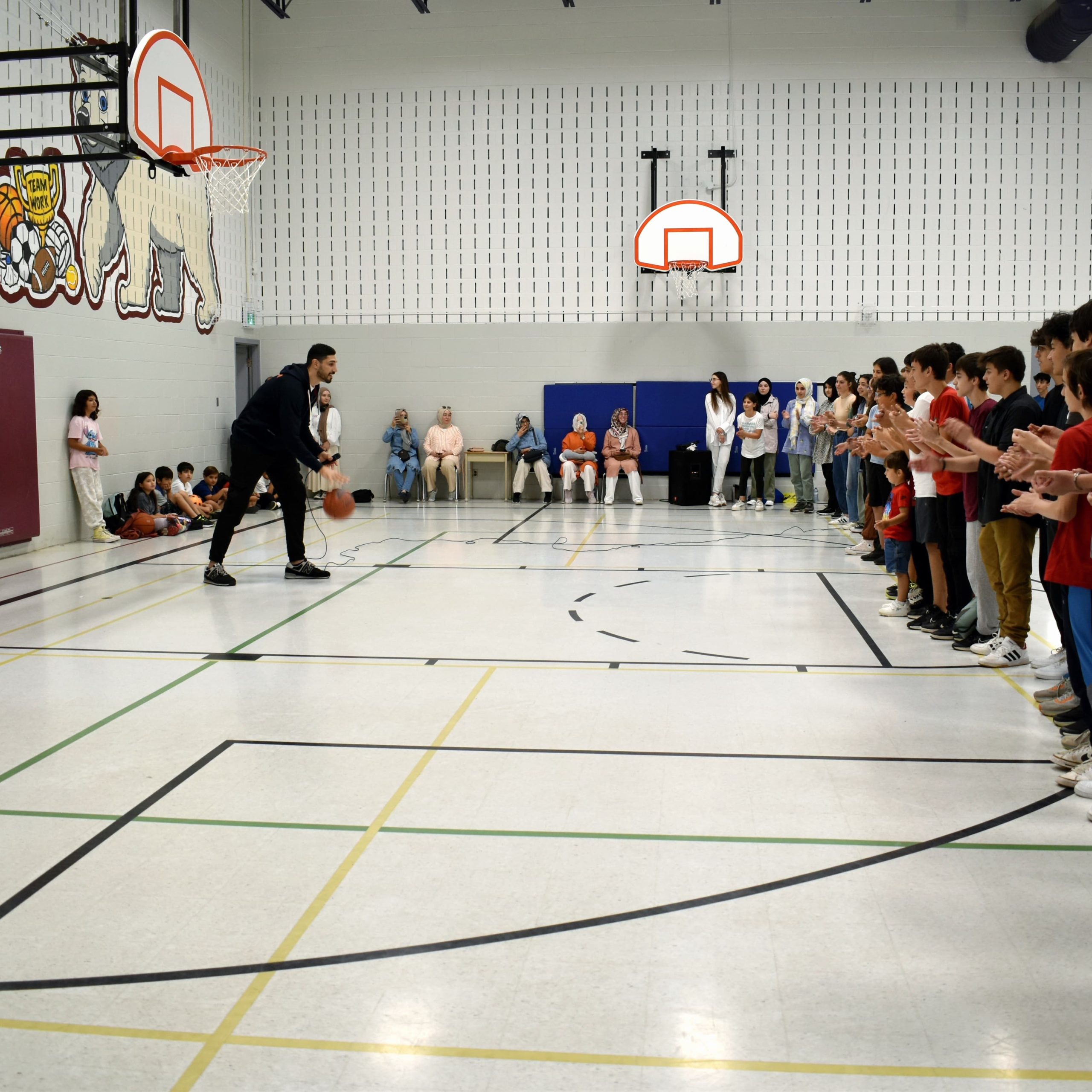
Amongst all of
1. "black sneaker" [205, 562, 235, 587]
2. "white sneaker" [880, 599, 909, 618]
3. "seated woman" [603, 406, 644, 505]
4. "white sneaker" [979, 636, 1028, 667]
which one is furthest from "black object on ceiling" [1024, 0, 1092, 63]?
"black sneaker" [205, 562, 235, 587]

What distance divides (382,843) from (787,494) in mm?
12396

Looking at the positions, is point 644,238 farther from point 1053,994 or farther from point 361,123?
point 1053,994

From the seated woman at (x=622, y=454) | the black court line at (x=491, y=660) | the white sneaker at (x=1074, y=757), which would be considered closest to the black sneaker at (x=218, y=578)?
the black court line at (x=491, y=660)

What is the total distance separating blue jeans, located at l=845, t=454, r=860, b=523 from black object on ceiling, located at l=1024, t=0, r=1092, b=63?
602 cm

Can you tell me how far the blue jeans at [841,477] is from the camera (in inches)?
481

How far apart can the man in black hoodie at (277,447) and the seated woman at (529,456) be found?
697cm

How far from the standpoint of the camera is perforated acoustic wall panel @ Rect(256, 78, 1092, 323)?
49.9ft

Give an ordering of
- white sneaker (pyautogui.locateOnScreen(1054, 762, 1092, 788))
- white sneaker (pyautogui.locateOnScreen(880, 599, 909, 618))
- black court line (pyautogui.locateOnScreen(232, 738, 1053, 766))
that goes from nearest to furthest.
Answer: white sneaker (pyautogui.locateOnScreen(1054, 762, 1092, 788)) → black court line (pyautogui.locateOnScreen(232, 738, 1053, 766)) → white sneaker (pyautogui.locateOnScreen(880, 599, 909, 618))

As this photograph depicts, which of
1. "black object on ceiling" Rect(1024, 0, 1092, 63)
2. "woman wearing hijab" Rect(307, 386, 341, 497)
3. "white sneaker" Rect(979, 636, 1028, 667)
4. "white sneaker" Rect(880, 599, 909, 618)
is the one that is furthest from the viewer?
"woman wearing hijab" Rect(307, 386, 341, 497)

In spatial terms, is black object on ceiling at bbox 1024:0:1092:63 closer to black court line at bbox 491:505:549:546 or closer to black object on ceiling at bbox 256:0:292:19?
black court line at bbox 491:505:549:546

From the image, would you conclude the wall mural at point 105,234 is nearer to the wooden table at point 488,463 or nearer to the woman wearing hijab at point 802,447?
the wooden table at point 488,463

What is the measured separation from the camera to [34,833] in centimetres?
370

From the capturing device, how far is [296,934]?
118 inches

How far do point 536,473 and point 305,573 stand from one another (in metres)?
7.27
